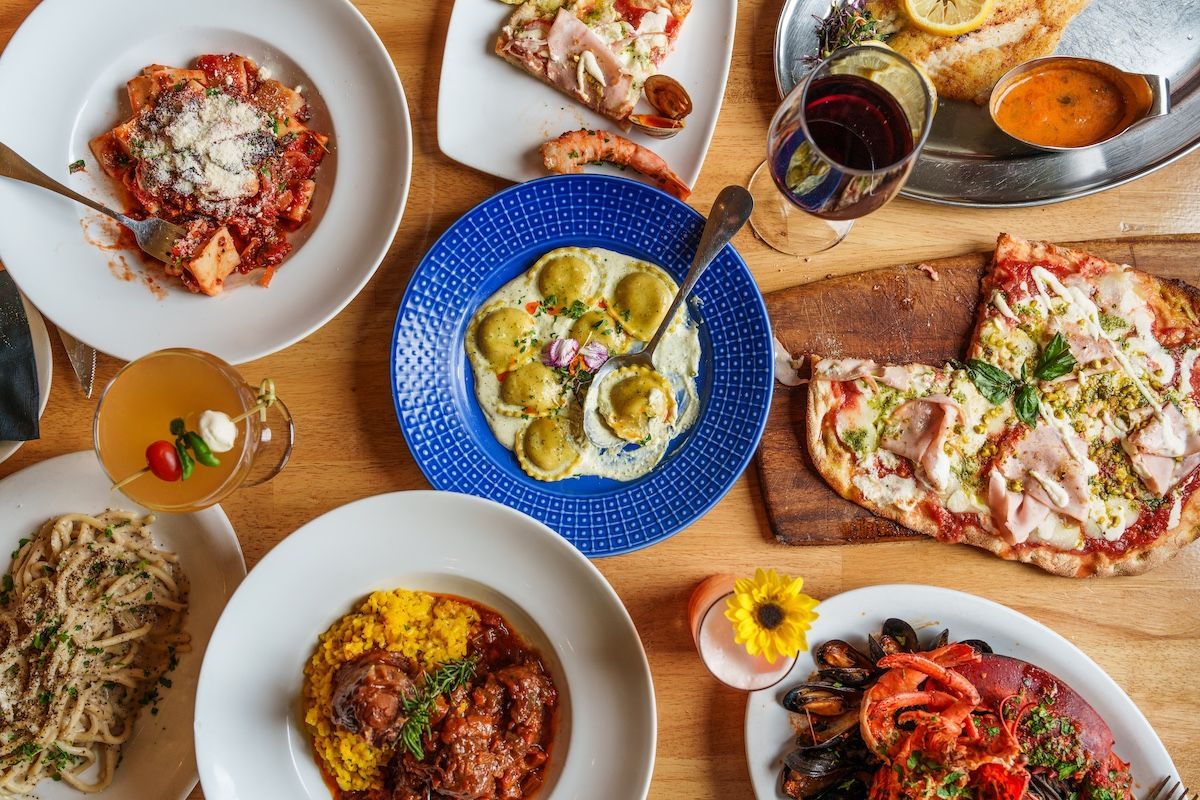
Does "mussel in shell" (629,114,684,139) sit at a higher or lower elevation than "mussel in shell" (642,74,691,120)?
lower

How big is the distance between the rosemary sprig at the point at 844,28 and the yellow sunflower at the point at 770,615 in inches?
73.7

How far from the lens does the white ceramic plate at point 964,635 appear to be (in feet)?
9.66

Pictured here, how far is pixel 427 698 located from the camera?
8.75 ft

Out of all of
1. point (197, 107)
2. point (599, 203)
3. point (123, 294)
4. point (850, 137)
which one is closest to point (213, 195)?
point (197, 107)

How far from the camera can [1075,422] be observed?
3047 millimetres

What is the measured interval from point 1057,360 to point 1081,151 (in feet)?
2.58

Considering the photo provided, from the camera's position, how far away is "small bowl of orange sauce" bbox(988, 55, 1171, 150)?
2.93 metres

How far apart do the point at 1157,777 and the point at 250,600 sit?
10.8 ft

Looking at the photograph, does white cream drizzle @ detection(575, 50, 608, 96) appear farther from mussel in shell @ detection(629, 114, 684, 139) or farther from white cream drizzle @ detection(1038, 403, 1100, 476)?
white cream drizzle @ detection(1038, 403, 1100, 476)

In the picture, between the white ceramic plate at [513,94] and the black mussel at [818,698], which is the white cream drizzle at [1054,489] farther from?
the white ceramic plate at [513,94]

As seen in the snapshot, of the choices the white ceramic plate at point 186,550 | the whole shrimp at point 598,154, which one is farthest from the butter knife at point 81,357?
the whole shrimp at point 598,154

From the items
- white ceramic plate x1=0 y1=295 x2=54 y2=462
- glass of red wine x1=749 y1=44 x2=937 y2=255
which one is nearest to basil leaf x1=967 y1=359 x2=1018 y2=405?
glass of red wine x1=749 y1=44 x2=937 y2=255

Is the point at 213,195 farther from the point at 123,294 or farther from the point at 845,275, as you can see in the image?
the point at 845,275

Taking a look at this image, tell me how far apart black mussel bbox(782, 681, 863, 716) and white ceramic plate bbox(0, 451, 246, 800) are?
79.0 inches
